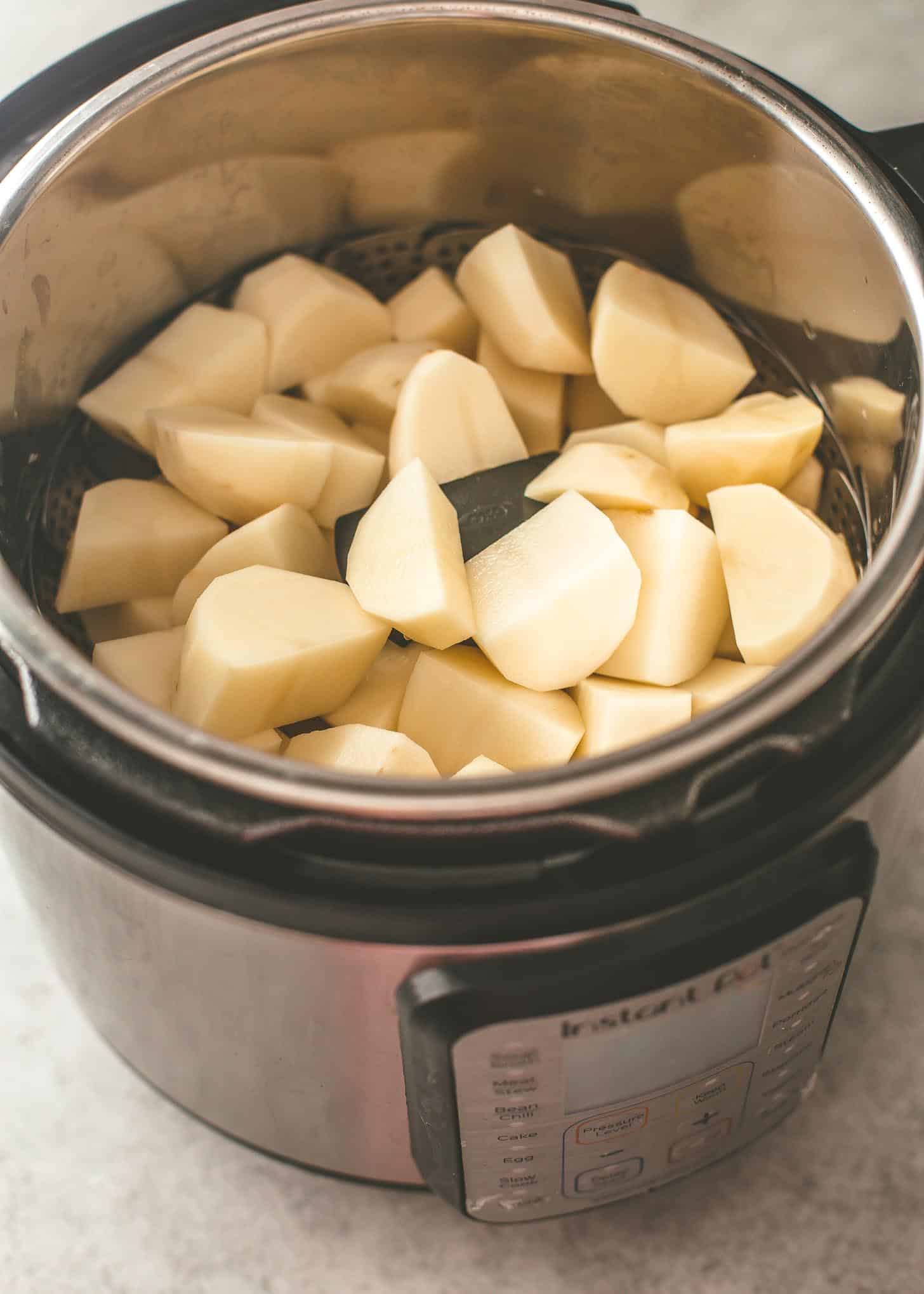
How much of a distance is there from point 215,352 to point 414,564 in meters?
0.28

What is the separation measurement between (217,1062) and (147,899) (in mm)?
187

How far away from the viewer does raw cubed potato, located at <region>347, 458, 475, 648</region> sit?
0.74 m

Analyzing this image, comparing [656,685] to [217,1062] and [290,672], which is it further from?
[217,1062]

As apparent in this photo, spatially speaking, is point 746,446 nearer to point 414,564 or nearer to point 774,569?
point 774,569

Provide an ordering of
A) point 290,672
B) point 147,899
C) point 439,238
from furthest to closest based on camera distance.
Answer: point 439,238 → point 290,672 → point 147,899

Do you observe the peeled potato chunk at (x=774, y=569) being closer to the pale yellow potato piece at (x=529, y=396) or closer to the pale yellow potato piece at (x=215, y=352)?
the pale yellow potato piece at (x=529, y=396)

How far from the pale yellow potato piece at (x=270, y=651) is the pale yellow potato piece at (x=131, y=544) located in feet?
0.44

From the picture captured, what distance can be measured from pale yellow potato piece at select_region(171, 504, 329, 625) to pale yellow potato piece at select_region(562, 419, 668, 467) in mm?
196

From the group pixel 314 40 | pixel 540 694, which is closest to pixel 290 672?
pixel 540 694

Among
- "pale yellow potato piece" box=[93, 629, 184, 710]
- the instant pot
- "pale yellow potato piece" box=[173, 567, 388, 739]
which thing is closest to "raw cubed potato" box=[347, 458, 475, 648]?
"pale yellow potato piece" box=[173, 567, 388, 739]

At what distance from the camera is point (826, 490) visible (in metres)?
0.89

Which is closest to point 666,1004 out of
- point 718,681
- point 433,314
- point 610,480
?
point 718,681

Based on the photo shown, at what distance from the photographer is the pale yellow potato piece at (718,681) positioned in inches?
29.7

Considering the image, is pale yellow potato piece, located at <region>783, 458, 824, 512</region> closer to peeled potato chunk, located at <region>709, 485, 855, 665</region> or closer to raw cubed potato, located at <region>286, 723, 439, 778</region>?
peeled potato chunk, located at <region>709, 485, 855, 665</region>
